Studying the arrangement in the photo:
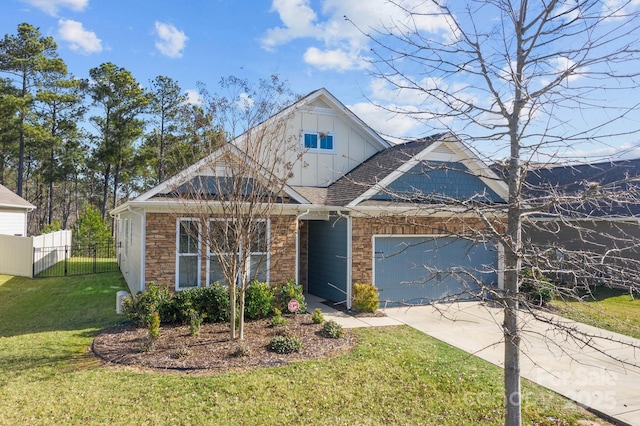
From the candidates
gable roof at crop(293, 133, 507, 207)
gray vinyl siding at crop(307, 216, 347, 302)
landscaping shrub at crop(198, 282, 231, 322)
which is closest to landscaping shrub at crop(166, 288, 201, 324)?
landscaping shrub at crop(198, 282, 231, 322)

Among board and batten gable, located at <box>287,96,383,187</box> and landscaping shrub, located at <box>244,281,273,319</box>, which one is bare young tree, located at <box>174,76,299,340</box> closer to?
landscaping shrub, located at <box>244,281,273,319</box>

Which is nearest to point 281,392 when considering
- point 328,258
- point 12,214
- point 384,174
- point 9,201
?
point 328,258

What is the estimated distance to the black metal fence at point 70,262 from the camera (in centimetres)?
1770

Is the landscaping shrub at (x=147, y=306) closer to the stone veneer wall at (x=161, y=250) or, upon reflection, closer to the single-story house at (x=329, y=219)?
the stone veneer wall at (x=161, y=250)

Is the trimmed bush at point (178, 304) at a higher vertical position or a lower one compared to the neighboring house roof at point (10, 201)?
lower

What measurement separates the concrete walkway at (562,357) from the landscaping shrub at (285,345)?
7.46 ft

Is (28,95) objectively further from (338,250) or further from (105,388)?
(105,388)

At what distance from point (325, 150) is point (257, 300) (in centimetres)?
617

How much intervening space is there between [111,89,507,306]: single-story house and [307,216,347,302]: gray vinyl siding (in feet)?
0.10

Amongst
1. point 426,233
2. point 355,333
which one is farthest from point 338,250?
point 355,333

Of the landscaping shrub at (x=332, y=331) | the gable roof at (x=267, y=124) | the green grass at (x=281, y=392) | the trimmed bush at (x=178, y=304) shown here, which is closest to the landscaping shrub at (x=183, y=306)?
the trimmed bush at (x=178, y=304)

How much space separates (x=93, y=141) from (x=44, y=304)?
901 inches

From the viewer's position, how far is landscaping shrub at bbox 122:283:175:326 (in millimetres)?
9062

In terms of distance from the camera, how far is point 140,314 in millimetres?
9078
